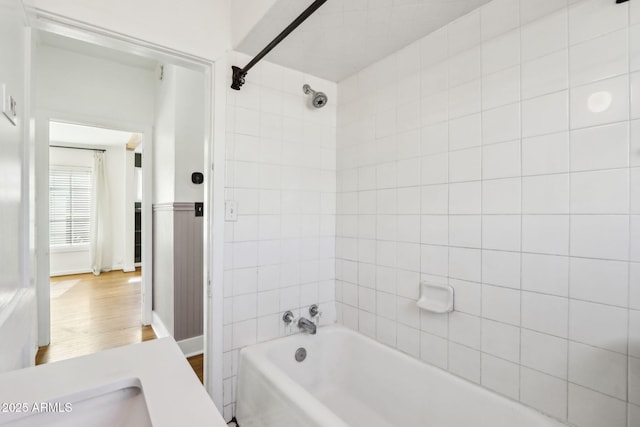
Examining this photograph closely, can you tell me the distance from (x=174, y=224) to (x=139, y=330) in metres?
1.37

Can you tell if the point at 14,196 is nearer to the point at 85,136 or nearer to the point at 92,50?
the point at 92,50

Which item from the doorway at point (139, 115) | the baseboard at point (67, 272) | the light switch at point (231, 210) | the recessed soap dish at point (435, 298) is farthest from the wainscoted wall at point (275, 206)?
the baseboard at point (67, 272)

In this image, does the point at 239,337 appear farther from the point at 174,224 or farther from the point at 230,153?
the point at 174,224

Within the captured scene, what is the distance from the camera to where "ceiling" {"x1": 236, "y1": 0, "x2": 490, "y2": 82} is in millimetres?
1363

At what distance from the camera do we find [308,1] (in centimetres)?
129

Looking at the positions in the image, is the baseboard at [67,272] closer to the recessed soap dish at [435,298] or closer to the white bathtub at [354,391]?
the white bathtub at [354,391]

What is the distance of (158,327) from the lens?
296 centimetres

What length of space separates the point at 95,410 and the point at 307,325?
1276 mm

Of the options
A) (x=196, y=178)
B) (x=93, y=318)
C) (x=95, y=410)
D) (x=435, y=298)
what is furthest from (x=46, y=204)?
(x=435, y=298)

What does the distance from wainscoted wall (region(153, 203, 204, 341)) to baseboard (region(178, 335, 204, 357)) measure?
32 mm

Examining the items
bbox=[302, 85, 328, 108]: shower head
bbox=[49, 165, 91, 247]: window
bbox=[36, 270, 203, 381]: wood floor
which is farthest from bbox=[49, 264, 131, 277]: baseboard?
bbox=[302, 85, 328, 108]: shower head

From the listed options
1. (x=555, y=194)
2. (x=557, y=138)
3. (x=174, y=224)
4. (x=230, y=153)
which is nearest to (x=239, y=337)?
(x=230, y=153)

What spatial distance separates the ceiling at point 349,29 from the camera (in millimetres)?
1363

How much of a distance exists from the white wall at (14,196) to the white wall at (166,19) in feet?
1.05
